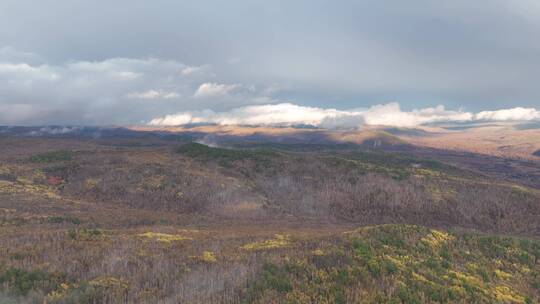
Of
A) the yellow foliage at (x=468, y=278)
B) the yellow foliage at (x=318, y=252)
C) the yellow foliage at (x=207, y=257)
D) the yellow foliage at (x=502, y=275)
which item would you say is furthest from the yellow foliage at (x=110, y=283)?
the yellow foliage at (x=502, y=275)

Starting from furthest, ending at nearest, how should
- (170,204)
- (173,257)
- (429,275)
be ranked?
(170,204) < (173,257) < (429,275)

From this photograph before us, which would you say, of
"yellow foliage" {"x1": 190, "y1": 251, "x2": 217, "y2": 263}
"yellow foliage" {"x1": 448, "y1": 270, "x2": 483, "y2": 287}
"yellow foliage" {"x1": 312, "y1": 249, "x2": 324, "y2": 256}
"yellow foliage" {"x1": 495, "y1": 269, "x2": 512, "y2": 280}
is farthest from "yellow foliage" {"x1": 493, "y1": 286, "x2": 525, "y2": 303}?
"yellow foliage" {"x1": 190, "y1": 251, "x2": 217, "y2": 263}

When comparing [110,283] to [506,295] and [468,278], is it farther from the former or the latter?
[506,295]

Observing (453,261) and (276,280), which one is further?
(453,261)

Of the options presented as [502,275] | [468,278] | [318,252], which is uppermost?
[318,252]

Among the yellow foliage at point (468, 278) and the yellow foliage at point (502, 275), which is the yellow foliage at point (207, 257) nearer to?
the yellow foliage at point (468, 278)

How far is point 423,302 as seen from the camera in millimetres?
10117

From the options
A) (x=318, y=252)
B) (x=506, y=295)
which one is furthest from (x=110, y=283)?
(x=506, y=295)

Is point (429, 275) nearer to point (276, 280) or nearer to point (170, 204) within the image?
point (276, 280)

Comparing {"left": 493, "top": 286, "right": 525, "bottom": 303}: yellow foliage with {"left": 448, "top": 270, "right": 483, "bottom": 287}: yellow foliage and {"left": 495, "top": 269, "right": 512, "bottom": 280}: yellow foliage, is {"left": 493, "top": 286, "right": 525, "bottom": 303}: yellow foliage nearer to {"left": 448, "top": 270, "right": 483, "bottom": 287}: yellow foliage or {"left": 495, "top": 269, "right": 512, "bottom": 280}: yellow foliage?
{"left": 448, "top": 270, "right": 483, "bottom": 287}: yellow foliage

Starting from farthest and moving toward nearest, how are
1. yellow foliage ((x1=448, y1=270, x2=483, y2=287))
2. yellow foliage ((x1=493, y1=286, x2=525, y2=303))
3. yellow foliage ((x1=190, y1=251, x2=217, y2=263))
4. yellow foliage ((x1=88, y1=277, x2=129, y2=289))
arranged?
yellow foliage ((x1=190, y1=251, x2=217, y2=263)) → yellow foliage ((x1=448, y1=270, x2=483, y2=287)) → yellow foliage ((x1=493, y1=286, x2=525, y2=303)) → yellow foliage ((x1=88, y1=277, x2=129, y2=289))

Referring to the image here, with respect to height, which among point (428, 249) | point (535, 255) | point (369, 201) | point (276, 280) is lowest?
point (369, 201)

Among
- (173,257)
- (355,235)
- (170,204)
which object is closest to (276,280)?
(173,257)

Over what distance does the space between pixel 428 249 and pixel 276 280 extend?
11278 millimetres
